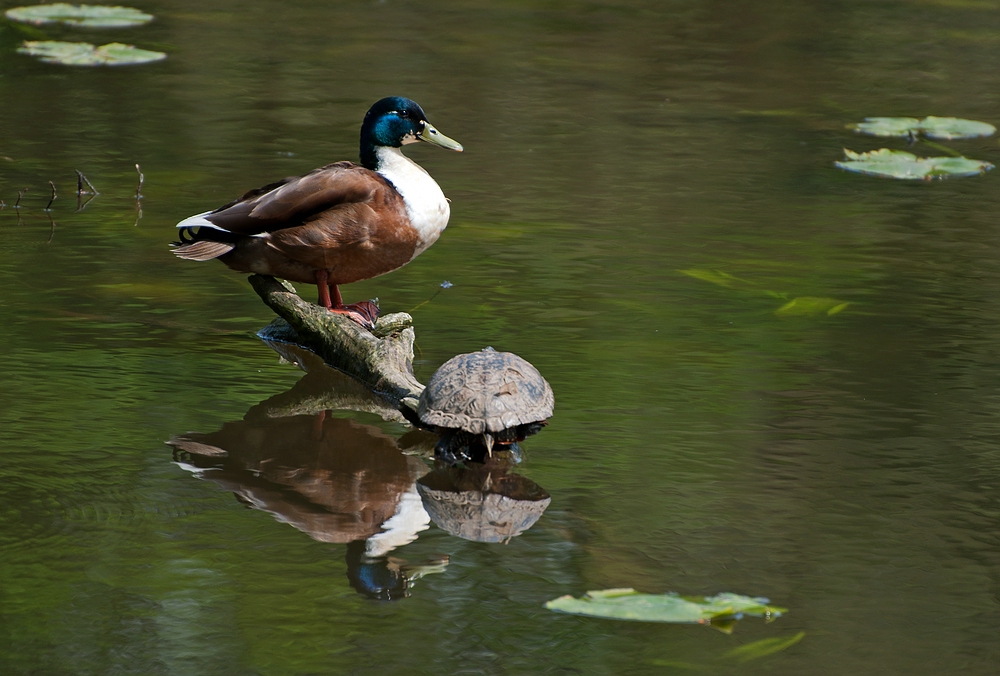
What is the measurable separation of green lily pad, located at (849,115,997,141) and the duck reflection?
208 inches

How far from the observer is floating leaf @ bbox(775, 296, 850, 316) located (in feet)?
19.1

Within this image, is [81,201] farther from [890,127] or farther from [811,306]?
[890,127]

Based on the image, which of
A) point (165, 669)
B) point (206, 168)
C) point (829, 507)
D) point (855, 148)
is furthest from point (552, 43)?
point (165, 669)

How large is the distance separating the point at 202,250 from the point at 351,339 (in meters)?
0.73

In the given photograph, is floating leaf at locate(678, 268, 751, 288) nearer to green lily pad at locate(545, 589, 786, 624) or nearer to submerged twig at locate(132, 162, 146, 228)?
submerged twig at locate(132, 162, 146, 228)

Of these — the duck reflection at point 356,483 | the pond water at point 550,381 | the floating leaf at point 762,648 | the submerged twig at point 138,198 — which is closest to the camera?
the floating leaf at point 762,648

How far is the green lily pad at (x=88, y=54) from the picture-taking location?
32.6 ft

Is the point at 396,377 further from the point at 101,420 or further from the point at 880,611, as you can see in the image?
the point at 880,611

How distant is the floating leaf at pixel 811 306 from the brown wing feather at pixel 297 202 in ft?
6.14

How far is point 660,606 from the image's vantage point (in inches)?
128

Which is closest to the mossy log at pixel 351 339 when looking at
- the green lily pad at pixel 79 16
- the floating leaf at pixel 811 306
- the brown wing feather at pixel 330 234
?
the brown wing feather at pixel 330 234

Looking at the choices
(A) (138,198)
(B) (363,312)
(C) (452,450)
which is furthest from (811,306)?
(A) (138,198)

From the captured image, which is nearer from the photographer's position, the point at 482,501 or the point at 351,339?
the point at 482,501

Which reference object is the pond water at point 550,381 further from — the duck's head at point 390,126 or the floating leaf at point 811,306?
the duck's head at point 390,126
